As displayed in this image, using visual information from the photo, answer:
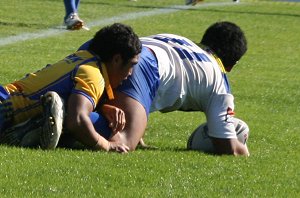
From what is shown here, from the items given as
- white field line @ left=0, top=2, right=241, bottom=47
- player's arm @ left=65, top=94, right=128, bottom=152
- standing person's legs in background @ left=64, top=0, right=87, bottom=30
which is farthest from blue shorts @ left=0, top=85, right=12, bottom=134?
standing person's legs in background @ left=64, top=0, right=87, bottom=30

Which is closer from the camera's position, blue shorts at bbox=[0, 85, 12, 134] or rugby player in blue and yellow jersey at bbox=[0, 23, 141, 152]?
rugby player in blue and yellow jersey at bbox=[0, 23, 141, 152]

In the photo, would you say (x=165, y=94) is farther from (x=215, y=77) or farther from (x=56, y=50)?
(x=56, y=50)

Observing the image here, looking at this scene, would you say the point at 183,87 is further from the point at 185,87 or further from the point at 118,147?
the point at 118,147

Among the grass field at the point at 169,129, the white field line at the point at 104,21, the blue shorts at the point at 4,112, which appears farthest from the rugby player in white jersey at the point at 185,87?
the white field line at the point at 104,21

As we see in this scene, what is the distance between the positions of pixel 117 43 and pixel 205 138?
1113 mm

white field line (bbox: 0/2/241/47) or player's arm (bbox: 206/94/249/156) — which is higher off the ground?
player's arm (bbox: 206/94/249/156)

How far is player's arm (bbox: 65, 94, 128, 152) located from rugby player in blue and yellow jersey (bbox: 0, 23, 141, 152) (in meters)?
0.02

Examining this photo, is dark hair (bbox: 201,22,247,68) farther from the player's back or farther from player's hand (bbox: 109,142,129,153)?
player's hand (bbox: 109,142,129,153)

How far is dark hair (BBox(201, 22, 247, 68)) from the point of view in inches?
320

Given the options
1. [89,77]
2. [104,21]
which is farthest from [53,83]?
[104,21]

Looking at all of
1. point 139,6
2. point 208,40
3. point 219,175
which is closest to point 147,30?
point 139,6

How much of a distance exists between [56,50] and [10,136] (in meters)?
8.05

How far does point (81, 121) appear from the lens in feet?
23.4

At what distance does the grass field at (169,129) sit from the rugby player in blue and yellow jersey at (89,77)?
0.36 meters
